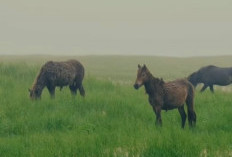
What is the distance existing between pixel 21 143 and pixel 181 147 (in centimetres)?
378

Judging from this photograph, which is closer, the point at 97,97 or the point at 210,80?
the point at 97,97

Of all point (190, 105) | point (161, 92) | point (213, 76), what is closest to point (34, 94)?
point (161, 92)

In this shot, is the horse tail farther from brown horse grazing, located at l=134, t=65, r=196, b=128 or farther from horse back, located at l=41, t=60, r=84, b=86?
horse back, located at l=41, t=60, r=84, b=86

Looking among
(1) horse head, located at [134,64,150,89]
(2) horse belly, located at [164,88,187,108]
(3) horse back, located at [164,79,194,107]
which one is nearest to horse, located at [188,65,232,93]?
(3) horse back, located at [164,79,194,107]

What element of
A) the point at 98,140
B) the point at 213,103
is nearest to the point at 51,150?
the point at 98,140

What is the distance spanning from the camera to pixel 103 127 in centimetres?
1036

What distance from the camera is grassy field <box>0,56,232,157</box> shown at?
729cm

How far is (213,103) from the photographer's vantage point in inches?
564

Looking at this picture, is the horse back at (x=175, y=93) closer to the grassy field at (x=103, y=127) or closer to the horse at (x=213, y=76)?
the grassy field at (x=103, y=127)

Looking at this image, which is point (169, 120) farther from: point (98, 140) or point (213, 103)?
point (98, 140)

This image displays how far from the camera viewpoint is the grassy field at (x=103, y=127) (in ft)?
23.9

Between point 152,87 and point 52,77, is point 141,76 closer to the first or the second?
point 152,87

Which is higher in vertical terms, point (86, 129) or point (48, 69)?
point (48, 69)

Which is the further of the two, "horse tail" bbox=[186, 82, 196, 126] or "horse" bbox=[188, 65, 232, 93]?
"horse" bbox=[188, 65, 232, 93]
